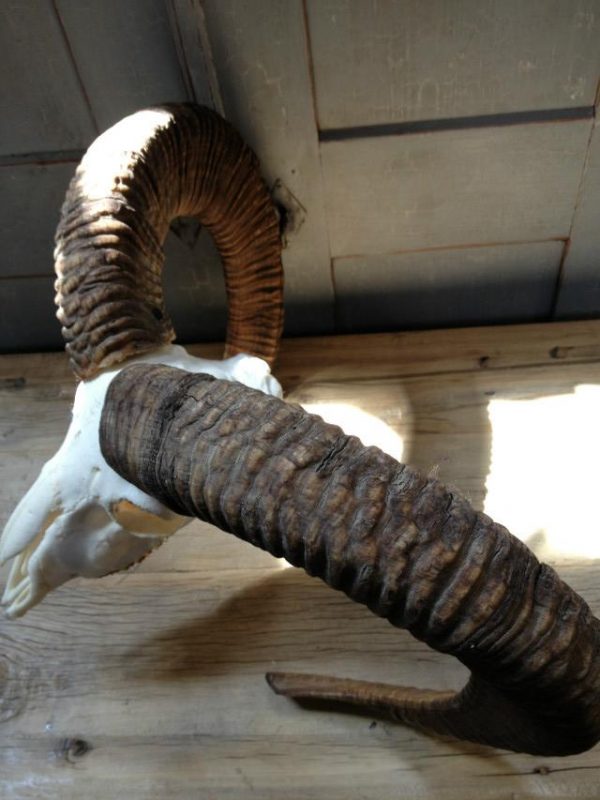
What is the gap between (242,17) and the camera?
1168 mm

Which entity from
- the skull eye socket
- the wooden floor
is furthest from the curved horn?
the wooden floor

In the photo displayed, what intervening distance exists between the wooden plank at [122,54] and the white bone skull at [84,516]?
1.79 ft

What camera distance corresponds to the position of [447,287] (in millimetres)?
1587

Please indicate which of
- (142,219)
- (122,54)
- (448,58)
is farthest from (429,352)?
(122,54)

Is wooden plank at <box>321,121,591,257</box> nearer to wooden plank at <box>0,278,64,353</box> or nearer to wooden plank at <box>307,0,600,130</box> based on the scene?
wooden plank at <box>307,0,600,130</box>

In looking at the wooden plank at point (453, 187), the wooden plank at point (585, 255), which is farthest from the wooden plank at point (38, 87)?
the wooden plank at point (585, 255)

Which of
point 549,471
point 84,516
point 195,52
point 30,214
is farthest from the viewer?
point 30,214

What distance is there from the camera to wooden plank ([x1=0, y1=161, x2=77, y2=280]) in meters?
1.42

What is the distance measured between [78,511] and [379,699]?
53cm

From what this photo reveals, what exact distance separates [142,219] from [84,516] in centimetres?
45

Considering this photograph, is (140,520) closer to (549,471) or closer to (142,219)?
(142,219)

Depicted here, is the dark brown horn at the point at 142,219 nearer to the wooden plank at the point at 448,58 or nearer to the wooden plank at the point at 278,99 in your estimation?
the wooden plank at the point at 278,99

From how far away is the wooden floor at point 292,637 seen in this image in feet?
3.51

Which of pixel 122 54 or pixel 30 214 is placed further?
pixel 30 214
